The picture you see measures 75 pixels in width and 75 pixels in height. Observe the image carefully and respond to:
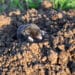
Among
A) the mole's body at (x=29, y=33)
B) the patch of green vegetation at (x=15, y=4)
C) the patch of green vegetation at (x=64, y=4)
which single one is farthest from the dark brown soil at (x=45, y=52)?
the patch of green vegetation at (x=15, y=4)

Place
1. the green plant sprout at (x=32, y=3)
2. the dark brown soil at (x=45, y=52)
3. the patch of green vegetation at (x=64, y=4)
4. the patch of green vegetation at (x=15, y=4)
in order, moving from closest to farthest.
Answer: the dark brown soil at (x=45, y=52) → the patch of green vegetation at (x=64, y=4) → the green plant sprout at (x=32, y=3) → the patch of green vegetation at (x=15, y=4)

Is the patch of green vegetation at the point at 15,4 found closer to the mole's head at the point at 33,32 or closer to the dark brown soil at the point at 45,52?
the dark brown soil at the point at 45,52

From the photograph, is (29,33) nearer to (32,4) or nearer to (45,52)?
(45,52)

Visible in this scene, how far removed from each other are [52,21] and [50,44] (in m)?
1.04

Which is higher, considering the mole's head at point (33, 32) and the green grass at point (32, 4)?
the mole's head at point (33, 32)

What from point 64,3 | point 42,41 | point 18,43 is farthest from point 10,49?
point 64,3

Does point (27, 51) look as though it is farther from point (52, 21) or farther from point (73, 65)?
point (52, 21)

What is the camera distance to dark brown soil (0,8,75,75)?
473 cm

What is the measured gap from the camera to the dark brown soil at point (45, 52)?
4.73m

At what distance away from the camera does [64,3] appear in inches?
283

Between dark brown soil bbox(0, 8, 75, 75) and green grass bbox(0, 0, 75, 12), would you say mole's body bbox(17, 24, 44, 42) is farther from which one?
green grass bbox(0, 0, 75, 12)

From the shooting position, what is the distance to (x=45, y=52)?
16.4 feet

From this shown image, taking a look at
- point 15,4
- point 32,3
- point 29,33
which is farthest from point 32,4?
point 29,33

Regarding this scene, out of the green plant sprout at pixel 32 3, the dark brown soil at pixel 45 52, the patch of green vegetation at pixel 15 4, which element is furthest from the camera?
the patch of green vegetation at pixel 15 4
